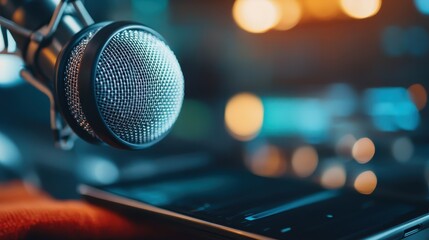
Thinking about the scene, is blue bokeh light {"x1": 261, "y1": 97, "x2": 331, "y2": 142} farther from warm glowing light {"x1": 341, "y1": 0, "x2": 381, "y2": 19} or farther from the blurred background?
warm glowing light {"x1": 341, "y1": 0, "x2": 381, "y2": 19}

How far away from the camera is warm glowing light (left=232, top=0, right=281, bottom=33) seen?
207 centimetres

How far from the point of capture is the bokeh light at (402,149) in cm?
165

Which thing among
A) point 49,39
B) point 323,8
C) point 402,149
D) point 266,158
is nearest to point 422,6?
point 402,149

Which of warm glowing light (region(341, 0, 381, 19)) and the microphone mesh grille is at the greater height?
warm glowing light (region(341, 0, 381, 19))

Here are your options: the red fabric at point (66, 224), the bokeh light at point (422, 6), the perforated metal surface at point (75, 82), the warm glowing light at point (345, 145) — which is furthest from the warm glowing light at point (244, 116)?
the perforated metal surface at point (75, 82)

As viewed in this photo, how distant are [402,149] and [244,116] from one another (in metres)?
0.73

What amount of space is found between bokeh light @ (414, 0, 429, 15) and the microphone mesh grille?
3.79 feet

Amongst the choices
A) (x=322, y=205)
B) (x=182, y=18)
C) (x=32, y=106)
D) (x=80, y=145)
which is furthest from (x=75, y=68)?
(x=182, y=18)

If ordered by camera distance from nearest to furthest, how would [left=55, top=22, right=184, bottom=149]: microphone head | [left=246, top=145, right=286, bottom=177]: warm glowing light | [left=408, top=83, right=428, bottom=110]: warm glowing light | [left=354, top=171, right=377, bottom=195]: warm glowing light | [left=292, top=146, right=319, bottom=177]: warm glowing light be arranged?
[left=55, top=22, right=184, bottom=149]: microphone head → [left=354, top=171, right=377, bottom=195]: warm glowing light → [left=408, top=83, right=428, bottom=110]: warm glowing light → [left=292, top=146, right=319, bottom=177]: warm glowing light → [left=246, top=145, right=286, bottom=177]: warm glowing light

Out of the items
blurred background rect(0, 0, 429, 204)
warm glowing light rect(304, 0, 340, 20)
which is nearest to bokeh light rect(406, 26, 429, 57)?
blurred background rect(0, 0, 429, 204)

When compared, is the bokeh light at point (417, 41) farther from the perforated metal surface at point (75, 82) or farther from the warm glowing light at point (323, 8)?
the perforated metal surface at point (75, 82)

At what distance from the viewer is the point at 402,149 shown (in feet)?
5.44

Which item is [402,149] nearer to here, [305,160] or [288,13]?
[305,160]

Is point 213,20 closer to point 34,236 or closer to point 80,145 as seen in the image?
point 80,145
